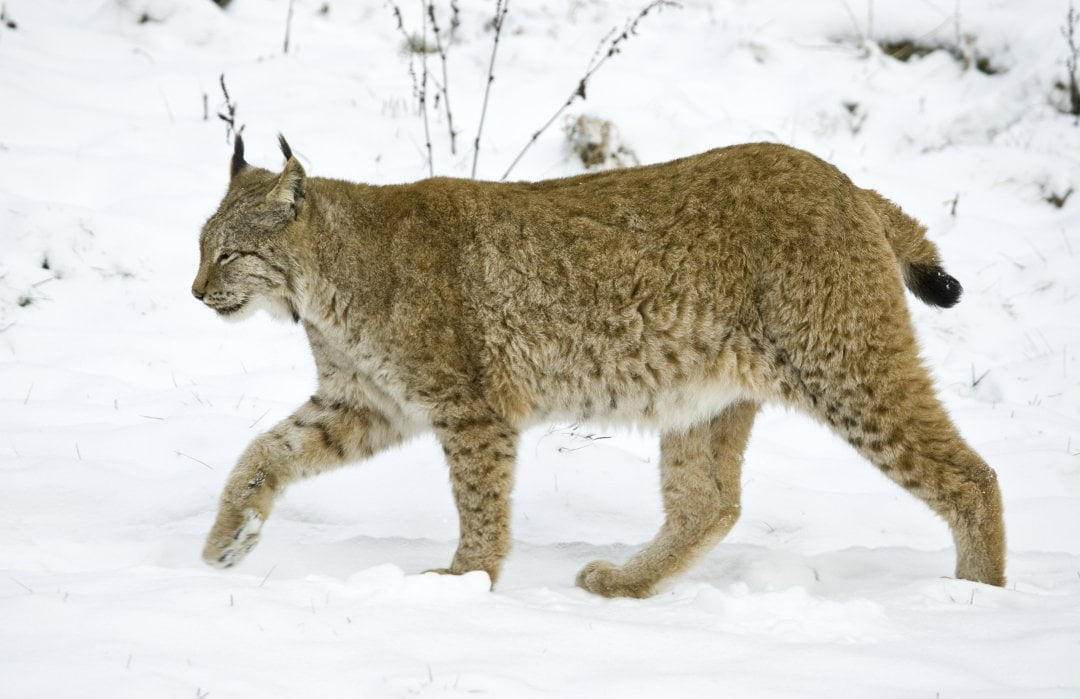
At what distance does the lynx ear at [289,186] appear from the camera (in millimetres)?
4715

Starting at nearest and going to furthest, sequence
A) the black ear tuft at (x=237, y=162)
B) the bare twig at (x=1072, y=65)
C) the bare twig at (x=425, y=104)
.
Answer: the black ear tuft at (x=237, y=162) < the bare twig at (x=425, y=104) < the bare twig at (x=1072, y=65)

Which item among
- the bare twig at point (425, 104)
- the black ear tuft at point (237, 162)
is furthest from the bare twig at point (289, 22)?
the black ear tuft at point (237, 162)

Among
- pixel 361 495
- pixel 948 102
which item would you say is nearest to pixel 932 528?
pixel 361 495

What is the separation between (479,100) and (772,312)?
20.5ft

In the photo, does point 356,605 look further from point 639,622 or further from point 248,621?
point 639,622

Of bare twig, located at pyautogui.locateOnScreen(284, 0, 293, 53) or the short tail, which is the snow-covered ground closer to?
bare twig, located at pyautogui.locateOnScreen(284, 0, 293, 53)

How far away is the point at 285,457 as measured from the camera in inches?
187

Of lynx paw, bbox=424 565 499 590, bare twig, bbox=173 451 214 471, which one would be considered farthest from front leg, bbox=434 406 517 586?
bare twig, bbox=173 451 214 471

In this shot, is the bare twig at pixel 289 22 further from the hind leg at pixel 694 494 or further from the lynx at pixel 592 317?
the hind leg at pixel 694 494

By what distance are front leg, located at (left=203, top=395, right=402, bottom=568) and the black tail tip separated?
2.24 meters

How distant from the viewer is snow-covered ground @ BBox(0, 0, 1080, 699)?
314 cm

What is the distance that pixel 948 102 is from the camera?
1012 cm

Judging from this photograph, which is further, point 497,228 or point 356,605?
point 497,228

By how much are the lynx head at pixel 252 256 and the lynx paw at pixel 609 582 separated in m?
1.61
